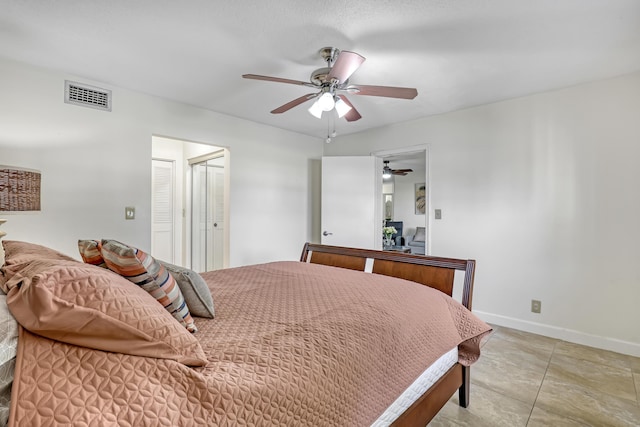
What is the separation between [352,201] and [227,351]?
328 cm

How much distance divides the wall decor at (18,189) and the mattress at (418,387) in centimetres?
176

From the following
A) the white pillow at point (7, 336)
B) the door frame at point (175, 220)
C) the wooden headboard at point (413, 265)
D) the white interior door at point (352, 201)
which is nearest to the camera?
the white pillow at point (7, 336)

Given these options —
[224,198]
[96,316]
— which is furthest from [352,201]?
[96,316]

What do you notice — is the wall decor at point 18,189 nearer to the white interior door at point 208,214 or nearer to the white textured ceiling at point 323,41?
the white textured ceiling at point 323,41

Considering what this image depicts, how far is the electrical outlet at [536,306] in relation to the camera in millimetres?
2924

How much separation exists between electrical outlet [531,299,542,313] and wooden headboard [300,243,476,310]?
5.45 feet

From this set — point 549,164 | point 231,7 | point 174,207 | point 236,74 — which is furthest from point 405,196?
point 231,7

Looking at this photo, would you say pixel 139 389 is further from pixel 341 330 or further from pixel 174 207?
pixel 174 207

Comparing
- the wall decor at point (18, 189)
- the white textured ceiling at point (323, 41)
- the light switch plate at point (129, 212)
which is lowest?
the light switch plate at point (129, 212)

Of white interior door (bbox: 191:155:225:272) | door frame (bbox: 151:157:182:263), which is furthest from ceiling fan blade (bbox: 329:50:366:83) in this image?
door frame (bbox: 151:157:182:263)

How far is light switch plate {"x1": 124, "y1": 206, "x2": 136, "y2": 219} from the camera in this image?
287 centimetres

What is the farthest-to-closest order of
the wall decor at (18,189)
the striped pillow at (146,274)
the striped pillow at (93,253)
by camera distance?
1. the wall decor at (18,189)
2. the striped pillow at (93,253)
3. the striped pillow at (146,274)

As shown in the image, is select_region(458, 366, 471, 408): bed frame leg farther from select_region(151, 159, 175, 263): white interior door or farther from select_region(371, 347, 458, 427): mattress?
select_region(151, 159, 175, 263): white interior door

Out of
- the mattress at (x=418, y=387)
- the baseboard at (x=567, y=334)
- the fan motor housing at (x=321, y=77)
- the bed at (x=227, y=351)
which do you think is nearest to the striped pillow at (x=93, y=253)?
the bed at (x=227, y=351)
